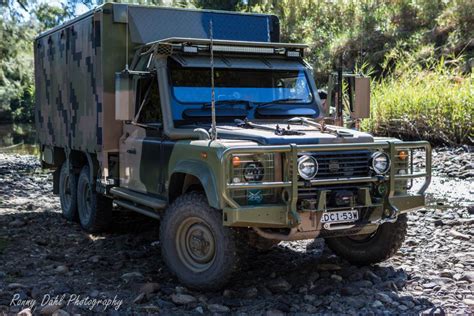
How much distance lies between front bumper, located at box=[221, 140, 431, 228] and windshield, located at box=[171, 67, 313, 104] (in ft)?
5.14

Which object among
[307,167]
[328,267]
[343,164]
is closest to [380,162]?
[343,164]

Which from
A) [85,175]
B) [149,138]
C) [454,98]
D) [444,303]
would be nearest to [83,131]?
[85,175]

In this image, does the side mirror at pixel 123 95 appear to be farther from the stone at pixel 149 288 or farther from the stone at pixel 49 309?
the stone at pixel 49 309

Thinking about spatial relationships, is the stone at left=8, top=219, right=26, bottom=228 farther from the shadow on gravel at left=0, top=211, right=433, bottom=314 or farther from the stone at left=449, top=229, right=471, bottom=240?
the stone at left=449, top=229, right=471, bottom=240

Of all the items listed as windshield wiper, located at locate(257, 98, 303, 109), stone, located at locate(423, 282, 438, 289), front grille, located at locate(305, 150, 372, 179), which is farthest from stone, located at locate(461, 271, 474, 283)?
Result: windshield wiper, located at locate(257, 98, 303, 109)

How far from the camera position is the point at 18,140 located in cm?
3136

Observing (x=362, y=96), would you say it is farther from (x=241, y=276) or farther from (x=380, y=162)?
(x=241, y=276)

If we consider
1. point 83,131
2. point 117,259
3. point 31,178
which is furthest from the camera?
point 31,178

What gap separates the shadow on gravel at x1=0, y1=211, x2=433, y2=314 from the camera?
5262 mm

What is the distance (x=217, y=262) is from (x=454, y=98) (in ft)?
37.7

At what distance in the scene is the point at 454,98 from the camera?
15148 mm

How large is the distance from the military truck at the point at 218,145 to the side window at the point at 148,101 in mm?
12

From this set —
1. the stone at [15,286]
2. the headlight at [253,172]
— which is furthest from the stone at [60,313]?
the headlight at [253,172]

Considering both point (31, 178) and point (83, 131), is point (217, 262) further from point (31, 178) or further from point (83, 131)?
point (31, 178)
